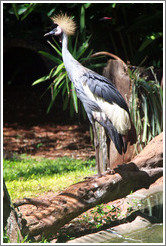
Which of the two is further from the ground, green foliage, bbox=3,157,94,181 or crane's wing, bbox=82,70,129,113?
crane's wing, bbox=82,70,129,113

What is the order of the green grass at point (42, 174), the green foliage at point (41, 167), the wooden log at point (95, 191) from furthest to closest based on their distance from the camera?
1. the green foliage at point (41, 167)
2. the green grass at point (42, 174)
3. the wooden log at point (95, 191)

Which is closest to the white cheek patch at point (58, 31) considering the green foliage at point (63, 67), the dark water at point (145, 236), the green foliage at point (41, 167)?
the green foliage at point (63, 67)

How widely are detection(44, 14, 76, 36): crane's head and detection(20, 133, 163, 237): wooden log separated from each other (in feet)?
4.03

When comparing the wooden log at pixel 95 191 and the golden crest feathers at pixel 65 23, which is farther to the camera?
the golden crest feathers at pixel 65 23

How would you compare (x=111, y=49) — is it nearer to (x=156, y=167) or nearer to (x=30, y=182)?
(x=156, y=167)

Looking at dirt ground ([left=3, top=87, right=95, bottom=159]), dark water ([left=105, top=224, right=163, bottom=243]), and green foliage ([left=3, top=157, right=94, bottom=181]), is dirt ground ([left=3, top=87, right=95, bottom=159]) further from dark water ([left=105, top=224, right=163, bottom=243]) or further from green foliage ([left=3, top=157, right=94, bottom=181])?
dark water ([left=105, top=224, right=163, bottom=243])

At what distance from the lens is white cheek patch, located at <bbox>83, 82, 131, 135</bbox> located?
2865 millimetres

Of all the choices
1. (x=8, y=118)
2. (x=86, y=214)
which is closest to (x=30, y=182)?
(x=86, y=214)

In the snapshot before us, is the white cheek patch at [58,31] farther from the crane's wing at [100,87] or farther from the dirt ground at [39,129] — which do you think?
the dirt ground at [39,129]

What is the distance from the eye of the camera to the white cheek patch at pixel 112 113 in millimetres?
2865

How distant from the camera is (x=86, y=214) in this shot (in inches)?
110

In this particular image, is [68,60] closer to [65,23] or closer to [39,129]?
[65,23]

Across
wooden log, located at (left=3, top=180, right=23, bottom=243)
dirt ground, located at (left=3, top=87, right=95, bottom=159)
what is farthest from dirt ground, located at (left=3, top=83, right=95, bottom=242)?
wooden log, located at (left=3, top=180, right=23, bottom=243)

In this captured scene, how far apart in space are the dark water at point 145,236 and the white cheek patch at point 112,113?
2.62 ft
